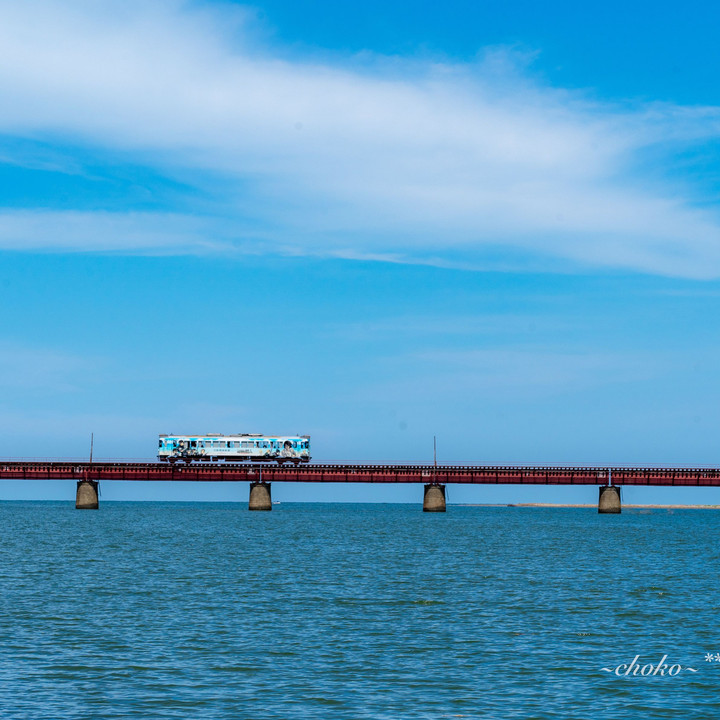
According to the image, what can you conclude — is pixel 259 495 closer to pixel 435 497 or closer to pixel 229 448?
pixel 229 448

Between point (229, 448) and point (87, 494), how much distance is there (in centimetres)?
2601

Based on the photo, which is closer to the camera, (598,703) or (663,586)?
(598,703)

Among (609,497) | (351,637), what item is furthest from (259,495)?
(351,637)

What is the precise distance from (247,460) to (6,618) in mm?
99950

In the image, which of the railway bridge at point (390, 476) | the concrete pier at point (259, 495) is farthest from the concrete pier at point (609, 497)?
the concrete pier at point (259, 495)

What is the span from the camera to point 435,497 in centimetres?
14225

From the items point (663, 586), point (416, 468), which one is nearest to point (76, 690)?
point (663, 586)

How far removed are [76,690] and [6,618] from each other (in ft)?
35.0

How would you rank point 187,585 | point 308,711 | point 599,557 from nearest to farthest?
point 308,711 → point 187,585 → point 599,557

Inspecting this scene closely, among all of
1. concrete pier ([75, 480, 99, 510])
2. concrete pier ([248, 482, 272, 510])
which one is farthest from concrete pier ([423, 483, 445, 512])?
concrete pier ([75, 480, 99, 510])

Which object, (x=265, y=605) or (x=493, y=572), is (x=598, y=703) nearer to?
(x=265, y=605)

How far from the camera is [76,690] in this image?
66.2 feet

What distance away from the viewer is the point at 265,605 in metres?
33.5

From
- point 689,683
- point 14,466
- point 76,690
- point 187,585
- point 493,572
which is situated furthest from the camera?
point 14,466
